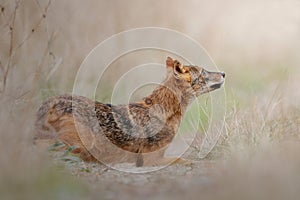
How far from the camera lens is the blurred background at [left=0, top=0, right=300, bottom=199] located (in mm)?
2584

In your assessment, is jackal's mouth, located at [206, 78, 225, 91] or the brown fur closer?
the brown fur

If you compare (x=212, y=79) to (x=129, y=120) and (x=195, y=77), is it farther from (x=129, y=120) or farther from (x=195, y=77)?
(x=129, y=120)

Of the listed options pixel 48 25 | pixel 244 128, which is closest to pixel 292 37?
pixel 244 128

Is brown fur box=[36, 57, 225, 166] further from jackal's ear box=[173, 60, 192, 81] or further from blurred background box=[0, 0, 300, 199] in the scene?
blurred background box=[0, 0, 300, 199]

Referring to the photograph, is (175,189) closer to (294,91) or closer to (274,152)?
(274,152)

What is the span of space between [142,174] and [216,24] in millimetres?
1133

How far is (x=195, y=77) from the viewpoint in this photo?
2525mm

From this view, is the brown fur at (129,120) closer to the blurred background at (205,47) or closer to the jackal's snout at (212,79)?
the jackal's snout at (212,79)

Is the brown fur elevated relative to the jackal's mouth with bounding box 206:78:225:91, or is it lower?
lower

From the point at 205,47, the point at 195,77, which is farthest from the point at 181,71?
the point at 205,47

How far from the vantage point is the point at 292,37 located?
9.87 ft

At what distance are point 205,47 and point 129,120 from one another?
2.70 feet

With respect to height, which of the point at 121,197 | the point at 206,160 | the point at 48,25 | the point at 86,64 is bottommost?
the point at 121,197

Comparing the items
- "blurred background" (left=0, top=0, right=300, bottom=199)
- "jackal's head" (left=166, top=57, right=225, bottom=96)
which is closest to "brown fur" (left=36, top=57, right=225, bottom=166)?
"jackal's head" (left=166, top=57, right=225, bottom=96)
